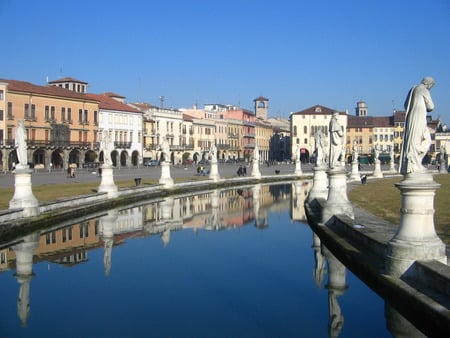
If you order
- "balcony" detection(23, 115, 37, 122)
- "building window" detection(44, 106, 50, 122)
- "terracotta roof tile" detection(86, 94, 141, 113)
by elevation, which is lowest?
"balcony" detection(23, 115, 37, 122)

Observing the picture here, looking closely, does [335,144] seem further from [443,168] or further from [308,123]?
[308,123]

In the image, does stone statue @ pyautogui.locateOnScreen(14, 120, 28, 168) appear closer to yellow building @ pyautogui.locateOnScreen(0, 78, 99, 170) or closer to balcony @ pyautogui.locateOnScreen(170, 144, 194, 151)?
yellow building @ pyautogui.locateOnScreen(0, 78, 99, 170)

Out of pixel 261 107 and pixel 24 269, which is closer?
pixel 24 269

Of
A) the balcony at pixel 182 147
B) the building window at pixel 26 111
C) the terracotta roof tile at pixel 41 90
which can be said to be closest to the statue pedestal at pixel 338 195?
the terracotta roof tile at pixel 41 90

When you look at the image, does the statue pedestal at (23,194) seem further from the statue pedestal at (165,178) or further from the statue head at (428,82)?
the statue pedestal at (165,178)

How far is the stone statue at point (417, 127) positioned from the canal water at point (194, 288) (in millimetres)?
2476

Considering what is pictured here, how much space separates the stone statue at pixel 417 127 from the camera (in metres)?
10.2

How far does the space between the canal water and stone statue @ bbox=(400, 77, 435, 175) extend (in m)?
2.48

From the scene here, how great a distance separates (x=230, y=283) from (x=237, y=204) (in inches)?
770

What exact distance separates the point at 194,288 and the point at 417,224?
4.69 meters

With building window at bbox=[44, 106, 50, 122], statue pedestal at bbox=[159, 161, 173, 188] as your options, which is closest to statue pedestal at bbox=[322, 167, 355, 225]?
statue pedestal at bbox=[159, 161, 173, 188]

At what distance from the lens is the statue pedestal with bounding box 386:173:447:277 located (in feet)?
32.9

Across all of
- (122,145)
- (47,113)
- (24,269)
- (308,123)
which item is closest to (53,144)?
(47,113)

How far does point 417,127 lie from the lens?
10.3 metres
